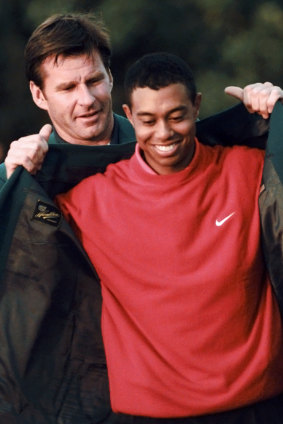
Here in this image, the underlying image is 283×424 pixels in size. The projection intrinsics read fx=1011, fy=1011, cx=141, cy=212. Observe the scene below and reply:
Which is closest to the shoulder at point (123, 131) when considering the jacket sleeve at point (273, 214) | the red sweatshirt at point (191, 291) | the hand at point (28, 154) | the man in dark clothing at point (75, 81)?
the man in dark clothing at point (75, 81)

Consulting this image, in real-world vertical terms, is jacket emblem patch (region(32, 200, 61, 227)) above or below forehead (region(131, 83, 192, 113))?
below

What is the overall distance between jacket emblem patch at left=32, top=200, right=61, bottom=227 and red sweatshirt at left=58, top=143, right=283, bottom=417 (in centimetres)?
14

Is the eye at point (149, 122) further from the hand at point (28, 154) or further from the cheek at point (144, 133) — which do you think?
the hand at point (28, 154)

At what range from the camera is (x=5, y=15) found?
11.6m

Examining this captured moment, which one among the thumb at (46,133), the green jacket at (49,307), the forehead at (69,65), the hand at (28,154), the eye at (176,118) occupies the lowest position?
the green jacket at (49,307)

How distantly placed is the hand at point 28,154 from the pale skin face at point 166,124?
Answer: 12.9 inches

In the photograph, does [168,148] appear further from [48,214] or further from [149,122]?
[48,214]

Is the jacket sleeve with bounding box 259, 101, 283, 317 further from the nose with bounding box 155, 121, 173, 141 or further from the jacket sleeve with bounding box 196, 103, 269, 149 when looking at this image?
the nose with bounding box 155, 121, 173, 141

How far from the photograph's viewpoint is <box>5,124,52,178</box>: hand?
3.03 meters

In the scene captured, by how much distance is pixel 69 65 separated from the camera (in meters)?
3.73

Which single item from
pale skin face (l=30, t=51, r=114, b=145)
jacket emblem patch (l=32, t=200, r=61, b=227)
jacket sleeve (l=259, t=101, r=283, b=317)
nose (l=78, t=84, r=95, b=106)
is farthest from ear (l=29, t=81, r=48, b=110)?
jacket sleeve (l=259, t=101, r=283, b=317)

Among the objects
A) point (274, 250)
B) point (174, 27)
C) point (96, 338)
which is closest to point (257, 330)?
Answer: point (274, 250)

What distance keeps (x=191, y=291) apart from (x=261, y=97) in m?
0.61

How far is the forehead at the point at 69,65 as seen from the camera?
3.72 m
